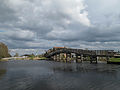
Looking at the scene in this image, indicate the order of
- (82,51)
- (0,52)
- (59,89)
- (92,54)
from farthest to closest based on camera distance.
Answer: (0,52) → (82,51) → (92,54) → (59,89)

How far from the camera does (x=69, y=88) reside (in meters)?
16.7

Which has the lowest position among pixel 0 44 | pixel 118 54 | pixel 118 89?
pixel 118 89

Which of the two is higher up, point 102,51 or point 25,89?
point 102,51

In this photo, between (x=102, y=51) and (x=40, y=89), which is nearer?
(x=40, y=89)

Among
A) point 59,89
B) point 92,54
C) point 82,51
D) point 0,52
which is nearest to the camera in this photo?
point 59,89

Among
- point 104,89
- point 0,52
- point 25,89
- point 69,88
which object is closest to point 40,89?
point 25,89

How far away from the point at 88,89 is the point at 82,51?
184 feet

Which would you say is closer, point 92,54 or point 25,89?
point 25,89

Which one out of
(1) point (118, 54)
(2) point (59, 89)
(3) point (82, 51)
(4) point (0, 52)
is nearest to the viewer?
(2) point (59, 89)

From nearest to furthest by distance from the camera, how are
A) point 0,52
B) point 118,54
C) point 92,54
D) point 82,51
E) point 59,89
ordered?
point 59,89 → point 118,54 → point 92,54 → point 82,51 → point 0,52

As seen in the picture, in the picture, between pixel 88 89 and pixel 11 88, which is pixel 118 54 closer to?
pixel 88 89

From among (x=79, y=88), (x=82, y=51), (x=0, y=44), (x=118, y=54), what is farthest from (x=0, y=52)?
(x=79, y=88)

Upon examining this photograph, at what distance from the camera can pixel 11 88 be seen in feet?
A: 55.2

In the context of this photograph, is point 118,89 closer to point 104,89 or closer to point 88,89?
point 104,89
